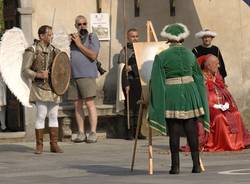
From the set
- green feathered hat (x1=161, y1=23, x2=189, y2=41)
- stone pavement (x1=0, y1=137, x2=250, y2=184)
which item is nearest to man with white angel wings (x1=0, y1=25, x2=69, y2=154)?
stone pavement (x1=0, y1=137, x2=250, y2=184)

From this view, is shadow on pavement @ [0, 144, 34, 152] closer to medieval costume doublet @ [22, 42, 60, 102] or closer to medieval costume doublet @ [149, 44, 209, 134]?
medieval costume doublet @ [22, 42, 60, 102]

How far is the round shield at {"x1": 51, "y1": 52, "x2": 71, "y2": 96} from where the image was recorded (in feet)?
42.8

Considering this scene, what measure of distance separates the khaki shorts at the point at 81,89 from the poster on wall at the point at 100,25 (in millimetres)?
1149

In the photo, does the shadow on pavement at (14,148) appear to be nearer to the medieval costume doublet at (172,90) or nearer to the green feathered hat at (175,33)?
the medieval costume doublet at (172,90)

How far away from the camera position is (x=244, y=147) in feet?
44.0

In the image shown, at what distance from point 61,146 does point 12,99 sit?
1887 millimetres

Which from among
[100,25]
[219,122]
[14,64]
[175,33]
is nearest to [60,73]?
[14,64]

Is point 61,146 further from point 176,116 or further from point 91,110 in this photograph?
point 176,116

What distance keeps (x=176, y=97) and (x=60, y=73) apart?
3.25 metres

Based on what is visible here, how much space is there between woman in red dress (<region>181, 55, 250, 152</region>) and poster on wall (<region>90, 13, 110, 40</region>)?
262 cm

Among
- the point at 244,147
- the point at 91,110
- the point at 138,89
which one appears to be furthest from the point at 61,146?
the point at 244,147

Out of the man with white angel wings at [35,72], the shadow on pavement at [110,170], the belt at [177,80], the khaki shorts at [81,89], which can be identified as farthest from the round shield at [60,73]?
the belt at [177,80]

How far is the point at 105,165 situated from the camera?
11.8 metres

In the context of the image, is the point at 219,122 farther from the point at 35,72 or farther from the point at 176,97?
the point at 176,97
